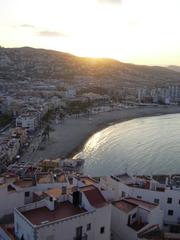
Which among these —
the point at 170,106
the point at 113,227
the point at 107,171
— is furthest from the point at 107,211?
the point at 170,106

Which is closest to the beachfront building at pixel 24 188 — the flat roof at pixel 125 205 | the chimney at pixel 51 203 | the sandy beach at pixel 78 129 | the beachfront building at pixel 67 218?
the beachfront building at pixel 67 218

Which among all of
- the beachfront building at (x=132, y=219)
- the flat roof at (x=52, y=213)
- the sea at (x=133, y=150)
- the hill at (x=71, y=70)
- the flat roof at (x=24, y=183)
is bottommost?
the sea at (x=133, y=150)

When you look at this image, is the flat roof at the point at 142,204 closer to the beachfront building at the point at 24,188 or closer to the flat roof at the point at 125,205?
the flat roof at the point at 125,205

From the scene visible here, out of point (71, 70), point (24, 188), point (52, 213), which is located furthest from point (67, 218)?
point (71, 70)

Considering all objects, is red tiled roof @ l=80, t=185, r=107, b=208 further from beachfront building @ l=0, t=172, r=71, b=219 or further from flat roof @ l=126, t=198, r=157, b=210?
flat roof @ l=126, t=198, r=157, b=210

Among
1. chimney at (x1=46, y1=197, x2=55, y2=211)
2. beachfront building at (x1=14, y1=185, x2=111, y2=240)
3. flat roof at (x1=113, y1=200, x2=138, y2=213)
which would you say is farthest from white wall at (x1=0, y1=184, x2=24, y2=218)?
flat roof at (x1=113, y1=200, x2=138, y2=213)

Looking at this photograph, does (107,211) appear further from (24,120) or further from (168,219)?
(24,120)

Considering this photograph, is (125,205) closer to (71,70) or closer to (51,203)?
(51,203)
